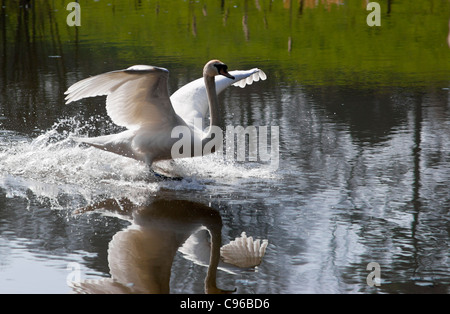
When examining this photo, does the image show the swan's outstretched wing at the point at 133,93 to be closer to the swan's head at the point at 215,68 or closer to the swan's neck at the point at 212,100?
the swan's neck at the point at 212,100

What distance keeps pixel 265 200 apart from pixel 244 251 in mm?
1206

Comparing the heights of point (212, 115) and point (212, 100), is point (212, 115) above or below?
below

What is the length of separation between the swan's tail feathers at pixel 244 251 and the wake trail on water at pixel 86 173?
1.36m

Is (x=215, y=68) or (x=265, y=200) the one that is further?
(x=215, y=68)

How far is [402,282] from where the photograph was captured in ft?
15.6

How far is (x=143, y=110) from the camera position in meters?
7.44

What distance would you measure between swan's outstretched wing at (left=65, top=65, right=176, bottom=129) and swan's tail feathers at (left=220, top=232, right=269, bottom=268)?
1991 mm

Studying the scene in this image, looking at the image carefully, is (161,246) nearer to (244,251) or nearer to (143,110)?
(244,251)

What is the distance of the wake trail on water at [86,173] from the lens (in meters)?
6.86

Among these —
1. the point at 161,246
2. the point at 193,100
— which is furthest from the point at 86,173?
the point at 161,246

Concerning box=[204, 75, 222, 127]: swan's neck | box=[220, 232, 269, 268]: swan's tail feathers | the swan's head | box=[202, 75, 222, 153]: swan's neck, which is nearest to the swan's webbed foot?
box=[202, 75, 222, 153]: swan's neck

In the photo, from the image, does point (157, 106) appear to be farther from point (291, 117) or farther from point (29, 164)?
point (291, 117)
